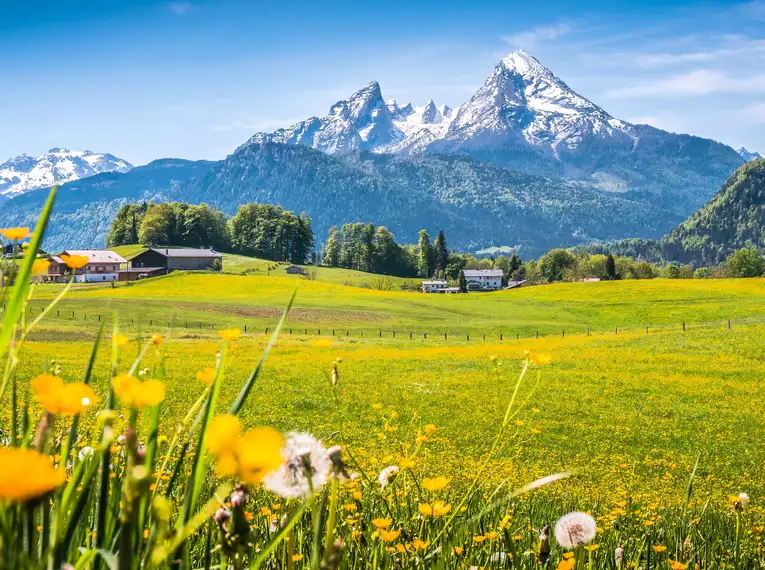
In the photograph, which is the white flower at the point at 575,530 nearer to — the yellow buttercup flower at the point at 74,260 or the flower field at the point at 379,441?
the flower field at the point at 379,441

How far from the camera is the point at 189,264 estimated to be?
405 ft

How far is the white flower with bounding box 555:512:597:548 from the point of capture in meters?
1.95

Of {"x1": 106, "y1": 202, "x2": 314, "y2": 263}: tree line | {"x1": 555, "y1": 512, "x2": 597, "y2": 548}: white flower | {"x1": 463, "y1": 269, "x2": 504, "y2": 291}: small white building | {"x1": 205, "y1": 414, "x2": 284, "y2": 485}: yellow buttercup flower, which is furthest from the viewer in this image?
{"x1": 463, "y1": 269, "x2": 504, "y2": 291}: small white building

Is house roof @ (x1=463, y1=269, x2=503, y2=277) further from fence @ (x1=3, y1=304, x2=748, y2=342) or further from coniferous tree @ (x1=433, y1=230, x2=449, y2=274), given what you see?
fence @ (x1=3, y1=304, x2=748, y2=342)

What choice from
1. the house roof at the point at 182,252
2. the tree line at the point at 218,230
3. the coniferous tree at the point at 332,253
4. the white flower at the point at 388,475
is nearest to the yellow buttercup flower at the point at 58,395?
the white flower at the point at 388,475

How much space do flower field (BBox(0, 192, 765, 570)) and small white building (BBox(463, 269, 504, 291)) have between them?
335 ft

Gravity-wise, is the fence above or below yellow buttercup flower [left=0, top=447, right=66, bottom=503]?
below

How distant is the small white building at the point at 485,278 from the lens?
175 meters

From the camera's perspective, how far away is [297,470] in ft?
4.75

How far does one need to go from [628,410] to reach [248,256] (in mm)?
134773

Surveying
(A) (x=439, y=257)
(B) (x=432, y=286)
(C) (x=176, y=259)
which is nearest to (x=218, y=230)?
(C) (x=176, y=259)

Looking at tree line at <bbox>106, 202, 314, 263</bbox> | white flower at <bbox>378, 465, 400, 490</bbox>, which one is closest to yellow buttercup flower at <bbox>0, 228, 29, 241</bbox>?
white flower at <bbox>378, 465, 400, 490</bbox>

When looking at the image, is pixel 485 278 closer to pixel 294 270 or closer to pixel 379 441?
pixel 294 270

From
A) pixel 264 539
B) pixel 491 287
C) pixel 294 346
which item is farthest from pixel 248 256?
pixel 264 539
